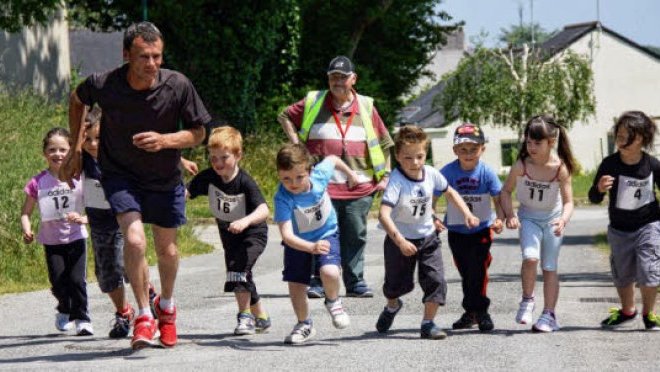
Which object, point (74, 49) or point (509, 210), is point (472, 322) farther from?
point (74, 49)

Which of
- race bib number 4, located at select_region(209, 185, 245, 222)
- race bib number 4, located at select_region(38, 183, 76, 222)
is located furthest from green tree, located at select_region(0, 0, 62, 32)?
race bib number 4, located at select_region(209, 185, 245, 222)

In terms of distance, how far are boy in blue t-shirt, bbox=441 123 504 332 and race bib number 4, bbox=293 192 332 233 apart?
1052 millimetres

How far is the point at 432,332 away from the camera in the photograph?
343 inches

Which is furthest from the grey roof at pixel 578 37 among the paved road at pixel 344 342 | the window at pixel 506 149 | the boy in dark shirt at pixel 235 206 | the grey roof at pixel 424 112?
the boy in dark shirt at pixel 235 206

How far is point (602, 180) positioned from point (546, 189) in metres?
0.38

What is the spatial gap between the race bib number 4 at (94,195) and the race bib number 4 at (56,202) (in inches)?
18.2

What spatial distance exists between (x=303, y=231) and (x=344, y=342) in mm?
751

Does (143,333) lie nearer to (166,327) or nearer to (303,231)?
(166,327)

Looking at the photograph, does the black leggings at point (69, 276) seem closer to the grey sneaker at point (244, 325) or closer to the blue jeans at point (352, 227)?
the grey sneaker at point (244, 325)

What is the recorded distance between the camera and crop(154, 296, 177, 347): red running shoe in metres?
8.37

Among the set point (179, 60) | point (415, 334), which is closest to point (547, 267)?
point (415, 334)

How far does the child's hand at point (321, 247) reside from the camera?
844 centimetres

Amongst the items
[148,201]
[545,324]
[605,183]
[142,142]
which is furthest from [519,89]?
[142,142]

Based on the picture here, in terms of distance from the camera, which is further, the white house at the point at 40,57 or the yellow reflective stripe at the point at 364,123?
the white house at the point at 40,57
